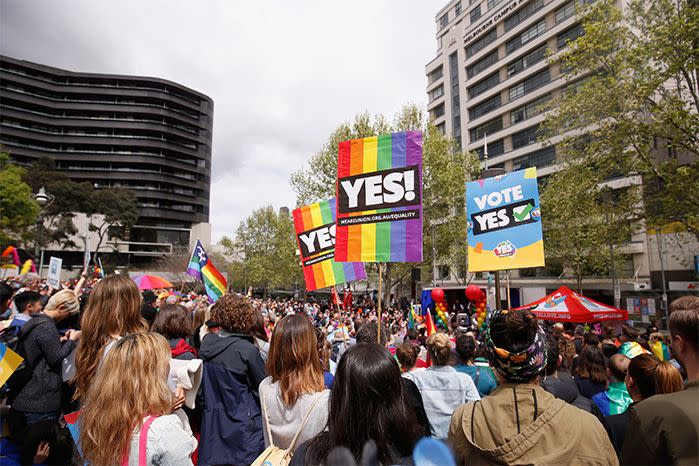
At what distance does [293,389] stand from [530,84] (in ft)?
141

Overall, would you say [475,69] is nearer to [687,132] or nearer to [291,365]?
[687,132]

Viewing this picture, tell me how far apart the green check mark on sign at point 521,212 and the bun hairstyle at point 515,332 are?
4.71 meters

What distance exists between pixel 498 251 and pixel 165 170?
76.2m

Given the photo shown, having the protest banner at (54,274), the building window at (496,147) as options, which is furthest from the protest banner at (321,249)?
the building window at (496,147)

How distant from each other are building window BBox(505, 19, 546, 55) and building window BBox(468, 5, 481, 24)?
6438 mm

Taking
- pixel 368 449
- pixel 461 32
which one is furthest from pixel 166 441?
pixel 461 32

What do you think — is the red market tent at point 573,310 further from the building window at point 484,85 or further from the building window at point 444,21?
the building window at point 444,21

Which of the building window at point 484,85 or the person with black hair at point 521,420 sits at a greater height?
the building window at point 484,85

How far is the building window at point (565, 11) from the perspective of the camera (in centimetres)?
3441

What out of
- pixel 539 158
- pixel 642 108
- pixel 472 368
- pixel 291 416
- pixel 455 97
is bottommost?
pixel 472 368

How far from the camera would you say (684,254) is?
2642 cm

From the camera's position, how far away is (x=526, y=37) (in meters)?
39.2

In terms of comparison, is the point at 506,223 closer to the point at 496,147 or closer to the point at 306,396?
the point at 306,396

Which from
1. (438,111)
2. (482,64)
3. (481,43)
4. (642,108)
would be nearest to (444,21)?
(481,43)
